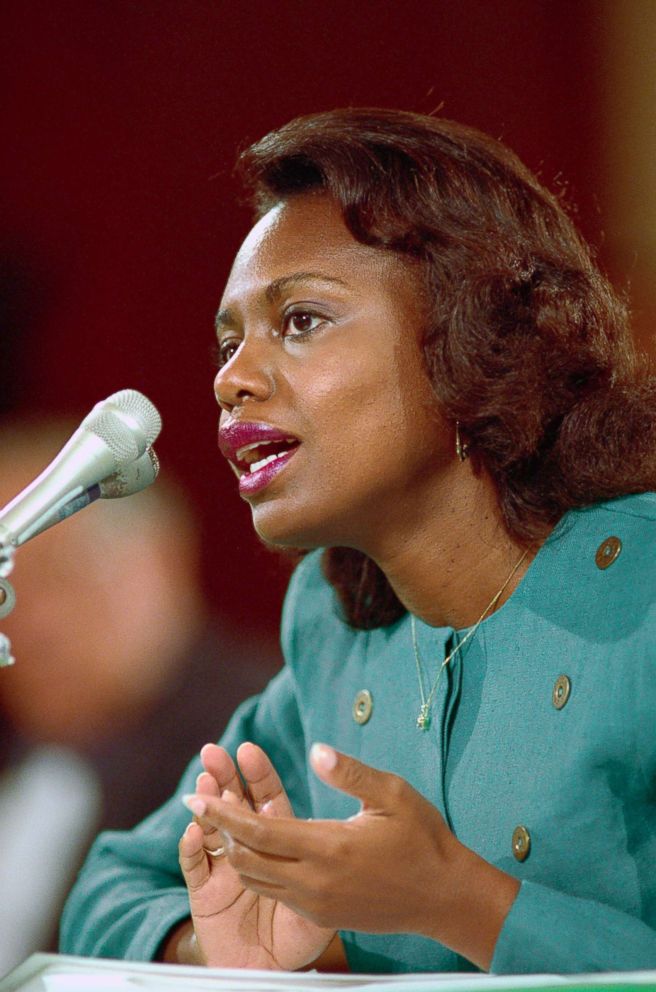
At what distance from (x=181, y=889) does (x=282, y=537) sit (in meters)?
0.61

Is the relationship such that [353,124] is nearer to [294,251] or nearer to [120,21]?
[294,251]

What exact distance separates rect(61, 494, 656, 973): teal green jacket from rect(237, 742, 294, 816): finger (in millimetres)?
290

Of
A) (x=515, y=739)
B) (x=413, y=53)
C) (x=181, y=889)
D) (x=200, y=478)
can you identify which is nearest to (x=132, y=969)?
(x=515, y=739)

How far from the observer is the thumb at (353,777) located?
104cm

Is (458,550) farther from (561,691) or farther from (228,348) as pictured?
(228,348)

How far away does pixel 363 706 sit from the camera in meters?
1.79

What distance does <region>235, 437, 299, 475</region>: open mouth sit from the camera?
155 centimetres

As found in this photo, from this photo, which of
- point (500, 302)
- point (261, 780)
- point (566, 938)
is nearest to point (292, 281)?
point (500, 302)

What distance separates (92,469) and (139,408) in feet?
0.31

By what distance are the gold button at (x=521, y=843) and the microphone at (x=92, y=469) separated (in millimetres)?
628

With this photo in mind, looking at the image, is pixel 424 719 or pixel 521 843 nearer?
pixel 521 843

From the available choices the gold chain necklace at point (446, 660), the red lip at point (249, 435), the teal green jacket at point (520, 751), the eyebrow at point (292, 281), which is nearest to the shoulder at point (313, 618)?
the teal green jacket at point (520, 751)

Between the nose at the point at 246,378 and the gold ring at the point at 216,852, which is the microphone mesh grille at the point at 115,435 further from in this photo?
the gold ring at the point at 216,852

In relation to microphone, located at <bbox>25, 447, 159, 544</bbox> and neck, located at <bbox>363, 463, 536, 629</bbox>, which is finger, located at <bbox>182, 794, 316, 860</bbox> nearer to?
microphone, located at <bbox>25, 447, 159, 544</bbox>
